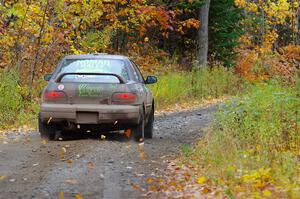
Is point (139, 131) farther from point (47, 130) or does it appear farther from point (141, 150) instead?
point (47, 130)

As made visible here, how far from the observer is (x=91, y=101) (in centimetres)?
1099

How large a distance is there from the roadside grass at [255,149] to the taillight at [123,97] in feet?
4.87

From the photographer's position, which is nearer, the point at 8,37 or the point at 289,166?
the point at 289,166

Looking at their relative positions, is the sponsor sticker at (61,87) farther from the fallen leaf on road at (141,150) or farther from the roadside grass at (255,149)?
the roadside grass at (255,149)

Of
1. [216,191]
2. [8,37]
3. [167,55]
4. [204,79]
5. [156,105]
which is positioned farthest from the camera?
[167,55]

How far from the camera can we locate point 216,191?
289 inches

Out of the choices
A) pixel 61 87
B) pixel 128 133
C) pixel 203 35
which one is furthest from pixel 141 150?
pixel 203 35

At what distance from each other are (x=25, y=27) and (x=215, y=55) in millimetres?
12836

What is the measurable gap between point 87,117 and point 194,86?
12.8 metres

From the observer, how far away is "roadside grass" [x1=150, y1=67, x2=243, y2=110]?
826 inches

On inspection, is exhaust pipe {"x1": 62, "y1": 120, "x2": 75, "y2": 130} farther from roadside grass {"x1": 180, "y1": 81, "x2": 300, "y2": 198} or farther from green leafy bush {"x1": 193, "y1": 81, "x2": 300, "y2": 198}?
green leafy bush {"x1": 193, "y1": 81, "x2": 300, "y2": 198}

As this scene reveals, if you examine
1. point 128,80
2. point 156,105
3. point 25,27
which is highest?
point 25,27

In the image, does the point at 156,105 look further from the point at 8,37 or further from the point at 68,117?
the point at 68,117

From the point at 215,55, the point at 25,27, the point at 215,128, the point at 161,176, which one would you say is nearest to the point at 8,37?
the point at 25,27
